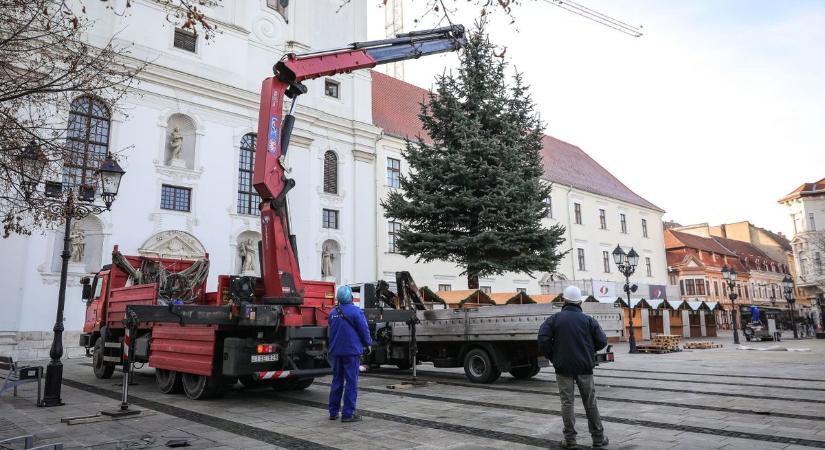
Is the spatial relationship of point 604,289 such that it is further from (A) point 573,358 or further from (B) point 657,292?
(A) point 573,358

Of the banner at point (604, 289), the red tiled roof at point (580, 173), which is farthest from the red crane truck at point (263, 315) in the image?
the red tiled roof at point (580, 173)

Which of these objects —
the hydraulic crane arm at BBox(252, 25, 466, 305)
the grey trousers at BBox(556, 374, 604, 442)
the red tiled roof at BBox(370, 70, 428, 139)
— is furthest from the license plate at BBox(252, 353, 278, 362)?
the red tiled roof at BBox(370, 70, 428, 139)

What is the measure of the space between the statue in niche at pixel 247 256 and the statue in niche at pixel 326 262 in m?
4.28

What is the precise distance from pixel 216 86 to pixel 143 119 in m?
4.01

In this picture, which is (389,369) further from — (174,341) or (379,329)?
(174,341)

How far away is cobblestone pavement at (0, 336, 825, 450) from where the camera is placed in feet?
21.1

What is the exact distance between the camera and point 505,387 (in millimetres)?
11461

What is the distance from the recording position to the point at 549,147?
164ft

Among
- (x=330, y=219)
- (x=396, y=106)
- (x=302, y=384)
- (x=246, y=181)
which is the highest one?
(x=396, y=106)

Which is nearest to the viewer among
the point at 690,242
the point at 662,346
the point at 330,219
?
the point at 662,346

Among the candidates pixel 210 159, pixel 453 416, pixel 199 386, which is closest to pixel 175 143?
pixel 210 159

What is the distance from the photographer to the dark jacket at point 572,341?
6.18 metres

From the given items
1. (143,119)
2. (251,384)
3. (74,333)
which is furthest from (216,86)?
(251,384)

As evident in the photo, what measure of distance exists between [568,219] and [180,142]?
30069 mm
